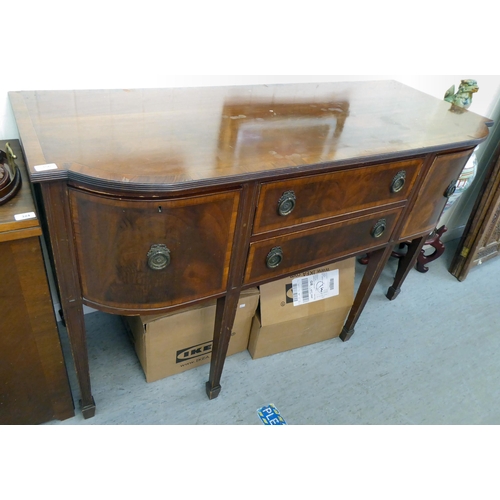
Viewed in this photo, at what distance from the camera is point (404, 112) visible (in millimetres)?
1389

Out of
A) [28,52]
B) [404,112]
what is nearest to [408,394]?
[404,112]

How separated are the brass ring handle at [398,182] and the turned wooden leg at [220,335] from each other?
1.90ft

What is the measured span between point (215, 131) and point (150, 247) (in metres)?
0.35

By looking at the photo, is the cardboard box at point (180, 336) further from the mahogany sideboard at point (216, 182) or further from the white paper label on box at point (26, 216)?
the white paper label on box at point (26, 216)

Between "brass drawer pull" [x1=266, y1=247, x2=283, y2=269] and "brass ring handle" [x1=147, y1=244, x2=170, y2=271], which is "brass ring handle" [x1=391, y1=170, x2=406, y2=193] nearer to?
"brass drawer pull" [x1=266, y1=247, x2=283, y2=269]

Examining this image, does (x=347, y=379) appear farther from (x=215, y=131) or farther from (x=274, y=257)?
(x=215, y=131)

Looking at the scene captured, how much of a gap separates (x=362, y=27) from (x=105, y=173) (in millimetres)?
1172

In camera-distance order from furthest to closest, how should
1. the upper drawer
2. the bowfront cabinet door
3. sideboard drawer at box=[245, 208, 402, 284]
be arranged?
→ 1. the bowfront cabinet door
2. sideboard drawer at box=[245, 208, 402, 284]
3. the upper drawer

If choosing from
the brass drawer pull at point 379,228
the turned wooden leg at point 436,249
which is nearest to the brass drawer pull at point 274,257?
the brass drawer pull at point 379,228

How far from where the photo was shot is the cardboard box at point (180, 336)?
141 centimetres

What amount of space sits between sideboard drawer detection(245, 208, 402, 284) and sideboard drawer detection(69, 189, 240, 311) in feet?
0.36

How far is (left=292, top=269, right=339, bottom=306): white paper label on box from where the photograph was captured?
5.29 ft

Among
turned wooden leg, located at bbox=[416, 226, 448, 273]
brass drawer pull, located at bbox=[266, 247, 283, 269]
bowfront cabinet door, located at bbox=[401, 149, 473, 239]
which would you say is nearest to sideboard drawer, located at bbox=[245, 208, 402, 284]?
brass drawer pull, located at bbox=[266, 247, 283, 269]

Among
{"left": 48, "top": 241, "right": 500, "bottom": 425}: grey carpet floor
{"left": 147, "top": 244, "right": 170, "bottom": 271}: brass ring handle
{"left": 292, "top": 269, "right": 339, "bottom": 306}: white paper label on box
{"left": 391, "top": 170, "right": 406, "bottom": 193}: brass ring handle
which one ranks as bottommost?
{"left": 48, "top": 241, "right": 500, "bottom": 425}: grey carpet floor
